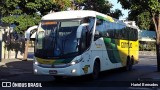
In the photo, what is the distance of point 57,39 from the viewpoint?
52.3ft

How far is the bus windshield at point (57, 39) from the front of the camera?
619 inches

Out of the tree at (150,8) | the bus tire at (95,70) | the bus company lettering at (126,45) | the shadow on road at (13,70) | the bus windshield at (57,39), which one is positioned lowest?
the shadow on road at (13,70)

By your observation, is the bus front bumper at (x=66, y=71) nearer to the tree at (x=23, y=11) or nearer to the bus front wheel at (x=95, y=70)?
the bus front wheel at (x=95, y=70)

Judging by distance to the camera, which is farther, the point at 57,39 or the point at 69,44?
the point at 57,39

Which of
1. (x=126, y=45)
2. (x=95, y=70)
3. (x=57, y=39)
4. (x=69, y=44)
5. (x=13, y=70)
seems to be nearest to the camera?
(x=69, y=44)

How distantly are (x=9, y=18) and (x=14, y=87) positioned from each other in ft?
51.4

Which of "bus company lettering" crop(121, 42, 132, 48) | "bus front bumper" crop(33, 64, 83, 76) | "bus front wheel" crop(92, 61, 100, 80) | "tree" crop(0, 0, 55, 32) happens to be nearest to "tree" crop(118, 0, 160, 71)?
"bus company lettering" crop(121, 42, 132, 48)

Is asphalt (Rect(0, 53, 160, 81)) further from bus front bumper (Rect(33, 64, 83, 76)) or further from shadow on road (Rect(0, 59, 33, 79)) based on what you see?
bus front bumper (Rect(33, 64, 83, 76))

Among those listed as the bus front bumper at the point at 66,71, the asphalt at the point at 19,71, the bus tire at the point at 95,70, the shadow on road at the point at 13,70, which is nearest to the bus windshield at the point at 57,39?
the bus front bumper at the point at 66,71

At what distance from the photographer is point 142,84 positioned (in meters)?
15.1

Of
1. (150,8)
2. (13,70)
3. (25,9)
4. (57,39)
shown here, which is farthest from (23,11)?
(57,39)

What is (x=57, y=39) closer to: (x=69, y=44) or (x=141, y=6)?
(x=69, y=44)

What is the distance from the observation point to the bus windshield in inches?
619

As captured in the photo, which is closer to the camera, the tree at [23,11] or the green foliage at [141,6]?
the green foliage at [141,6]
